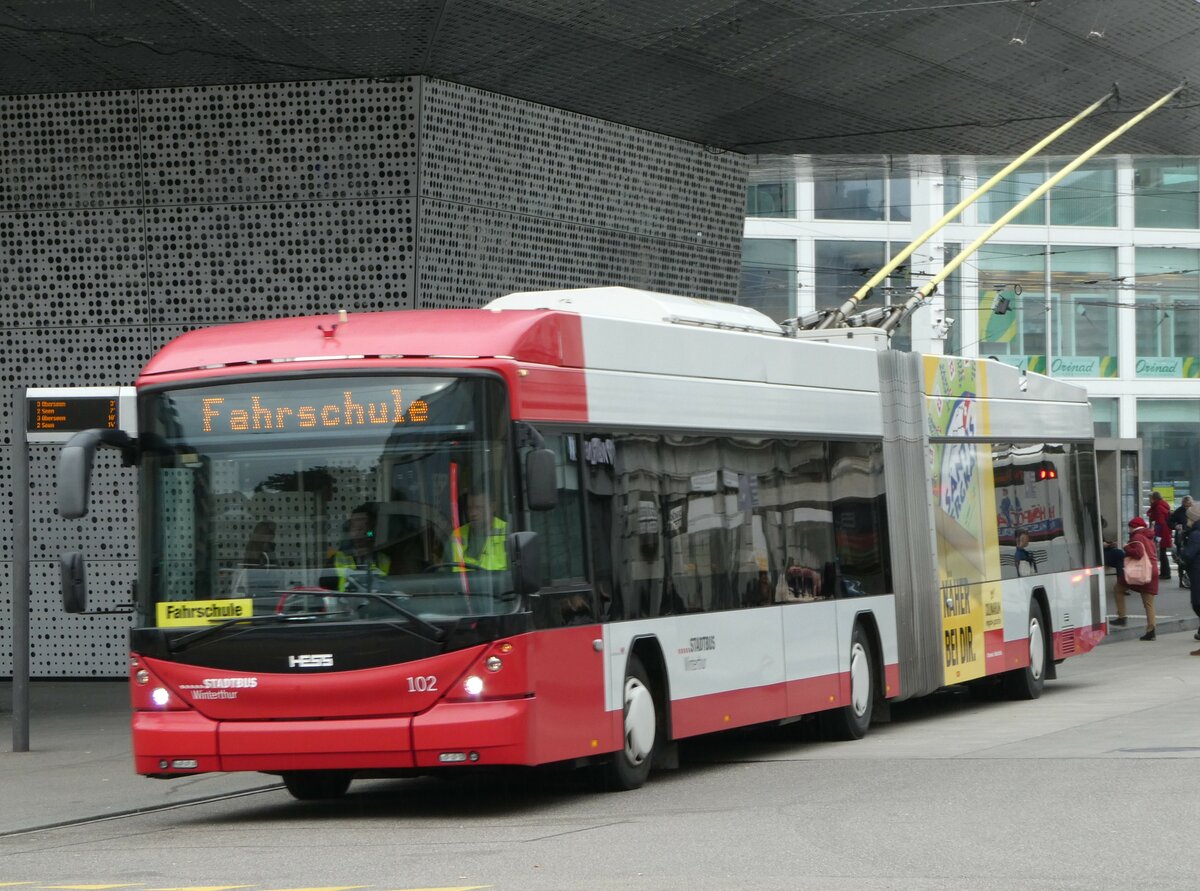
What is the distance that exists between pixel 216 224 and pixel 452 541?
33.1ft

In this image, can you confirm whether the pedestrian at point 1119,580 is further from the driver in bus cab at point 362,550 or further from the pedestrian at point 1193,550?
the driver in bus cab at point 362,550

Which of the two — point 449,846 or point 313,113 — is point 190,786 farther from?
point 313,113

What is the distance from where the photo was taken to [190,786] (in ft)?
43.7

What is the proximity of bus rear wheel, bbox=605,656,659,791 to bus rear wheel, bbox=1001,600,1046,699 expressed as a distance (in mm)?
6805

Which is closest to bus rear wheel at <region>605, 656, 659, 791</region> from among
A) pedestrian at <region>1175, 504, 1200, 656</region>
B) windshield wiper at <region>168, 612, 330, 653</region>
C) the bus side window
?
the bus side window

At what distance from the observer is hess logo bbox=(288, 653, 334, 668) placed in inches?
408

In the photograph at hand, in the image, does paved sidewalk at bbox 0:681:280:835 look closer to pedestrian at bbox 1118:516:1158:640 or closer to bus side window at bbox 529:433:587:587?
bus side window at bbox 529:433:587:587

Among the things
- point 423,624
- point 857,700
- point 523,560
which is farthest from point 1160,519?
Answer: point 423,624

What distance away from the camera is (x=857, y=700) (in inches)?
578

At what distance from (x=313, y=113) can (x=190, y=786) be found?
778 centimetres

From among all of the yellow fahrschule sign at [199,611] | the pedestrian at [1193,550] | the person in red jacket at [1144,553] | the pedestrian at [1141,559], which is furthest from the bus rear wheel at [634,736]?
the person in red jacket at [1144,553]

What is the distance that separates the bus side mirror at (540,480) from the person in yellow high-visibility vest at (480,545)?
0.25 meters

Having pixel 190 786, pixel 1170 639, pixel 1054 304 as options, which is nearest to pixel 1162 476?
pixel 1054 304

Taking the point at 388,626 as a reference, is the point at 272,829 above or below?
below
